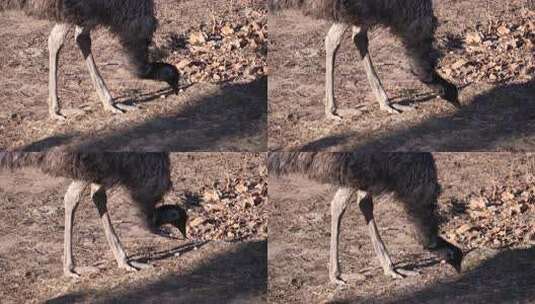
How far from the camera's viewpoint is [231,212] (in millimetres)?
5102

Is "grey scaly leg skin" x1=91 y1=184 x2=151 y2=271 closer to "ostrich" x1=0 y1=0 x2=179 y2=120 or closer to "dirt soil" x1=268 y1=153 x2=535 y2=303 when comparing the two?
"ostrich" x1=0 y1=0 x2=179 y2=120

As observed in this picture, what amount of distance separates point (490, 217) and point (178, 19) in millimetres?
1308

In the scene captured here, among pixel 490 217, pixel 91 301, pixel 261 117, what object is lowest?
pixel 91 301

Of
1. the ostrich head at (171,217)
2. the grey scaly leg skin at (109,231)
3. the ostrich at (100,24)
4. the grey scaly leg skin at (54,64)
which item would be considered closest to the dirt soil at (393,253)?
the ostrich head at (171,217)

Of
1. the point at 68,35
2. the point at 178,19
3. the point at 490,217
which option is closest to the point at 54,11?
the point at 68,35

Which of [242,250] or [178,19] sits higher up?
[178,19]

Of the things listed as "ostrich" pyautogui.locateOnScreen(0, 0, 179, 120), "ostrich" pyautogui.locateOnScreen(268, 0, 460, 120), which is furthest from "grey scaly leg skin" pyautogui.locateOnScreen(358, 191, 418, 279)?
"ostrich" pyautogui.locateOnScreen(0, 0, 179, 120)

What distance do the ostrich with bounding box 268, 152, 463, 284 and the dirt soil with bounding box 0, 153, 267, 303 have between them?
0.25m

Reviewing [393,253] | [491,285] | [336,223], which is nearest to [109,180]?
[336,223]

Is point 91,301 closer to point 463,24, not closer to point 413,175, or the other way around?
point 413,175

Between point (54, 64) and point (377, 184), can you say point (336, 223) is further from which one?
point (54, 64)

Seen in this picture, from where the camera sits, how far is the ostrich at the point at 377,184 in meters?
5.00

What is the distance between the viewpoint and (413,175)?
504 centimetres

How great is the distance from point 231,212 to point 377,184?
20.7 inches
